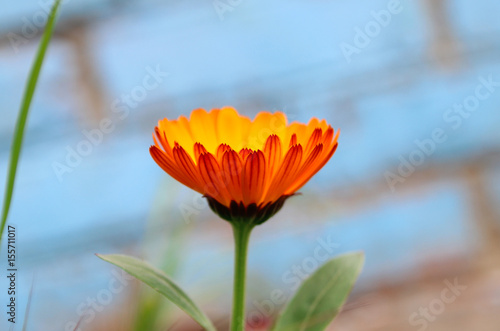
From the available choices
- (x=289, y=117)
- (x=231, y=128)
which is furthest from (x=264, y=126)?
(x=289, y=117)

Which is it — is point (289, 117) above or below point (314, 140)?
above

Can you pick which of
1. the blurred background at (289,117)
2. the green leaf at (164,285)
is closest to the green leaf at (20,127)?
the green leaf at (164,285)

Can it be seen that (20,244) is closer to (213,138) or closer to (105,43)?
(105,43)

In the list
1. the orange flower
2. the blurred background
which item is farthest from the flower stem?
the blurred background

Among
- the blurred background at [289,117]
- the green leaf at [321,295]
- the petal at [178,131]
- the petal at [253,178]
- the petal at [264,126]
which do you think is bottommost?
the green leaf at [321,295]

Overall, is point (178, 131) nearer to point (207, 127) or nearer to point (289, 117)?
point (207, 127)

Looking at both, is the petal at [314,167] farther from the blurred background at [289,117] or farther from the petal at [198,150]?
the blurred background at [289,117]
